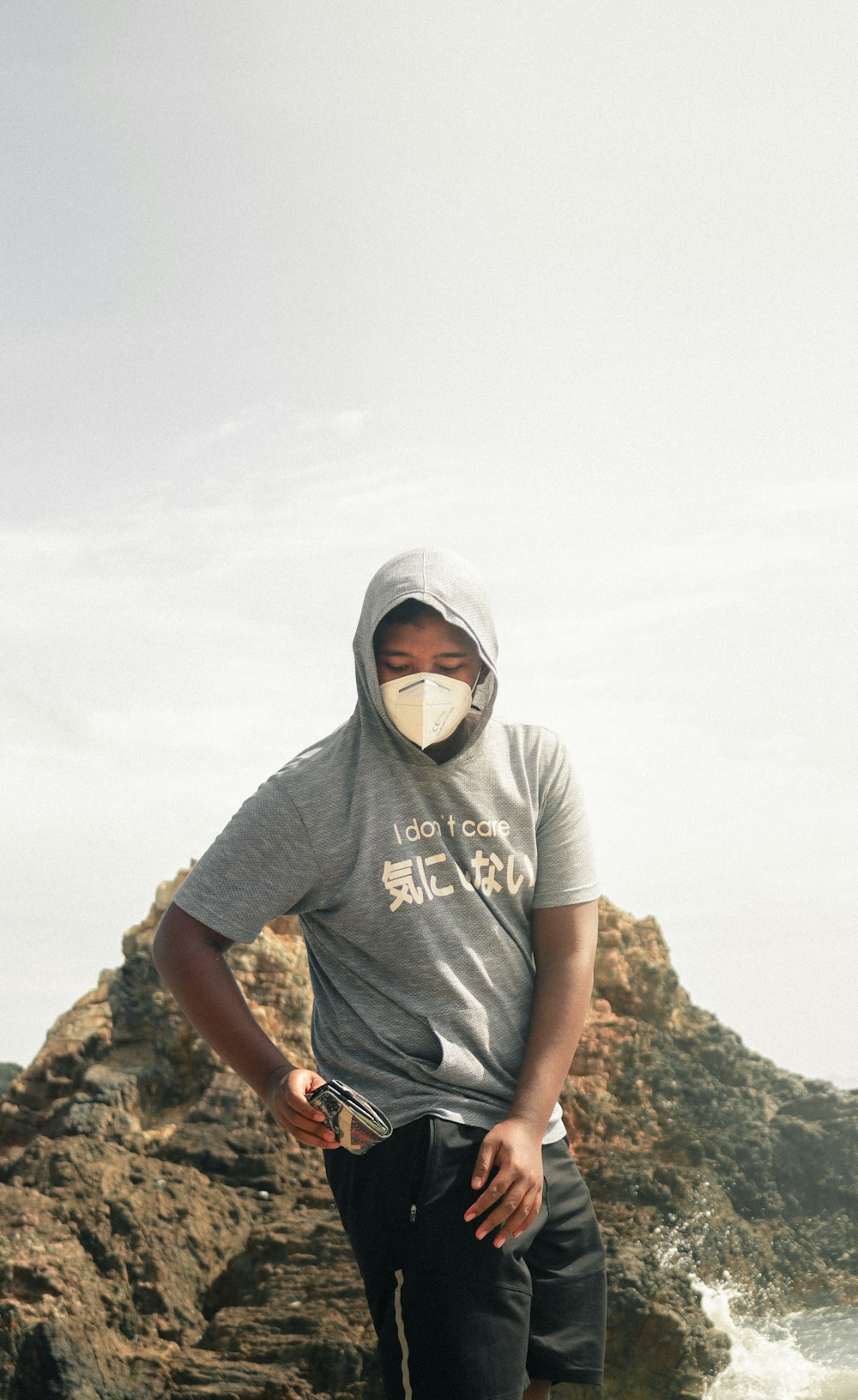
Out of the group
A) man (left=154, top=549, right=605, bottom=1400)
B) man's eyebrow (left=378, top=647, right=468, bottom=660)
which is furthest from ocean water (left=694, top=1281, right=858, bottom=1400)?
man's eyebrow (left=378, top=647, right=468, bottom=660)

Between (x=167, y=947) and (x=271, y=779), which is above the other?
(x=271, y=779)

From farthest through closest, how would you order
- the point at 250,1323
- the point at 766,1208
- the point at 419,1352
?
1. the point at 766,1208
2. the point at 250,1323
3. the point at 419,1352

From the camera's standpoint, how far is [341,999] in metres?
2.48

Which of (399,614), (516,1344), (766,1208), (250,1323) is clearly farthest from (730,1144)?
(399,614)

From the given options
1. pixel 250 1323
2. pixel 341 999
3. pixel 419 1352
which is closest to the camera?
pixel 419 1352

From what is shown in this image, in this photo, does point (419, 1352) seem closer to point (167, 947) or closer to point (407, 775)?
point (167, 947)

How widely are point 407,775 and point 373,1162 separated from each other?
2.42 ft

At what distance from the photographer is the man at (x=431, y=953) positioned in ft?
7.36

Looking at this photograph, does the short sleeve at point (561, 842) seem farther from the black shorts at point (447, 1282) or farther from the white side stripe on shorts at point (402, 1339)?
the white side stripe on shorts at point (402, 1339)

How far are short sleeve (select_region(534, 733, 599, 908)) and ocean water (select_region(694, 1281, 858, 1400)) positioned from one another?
102 inches

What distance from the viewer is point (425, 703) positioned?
2451mm

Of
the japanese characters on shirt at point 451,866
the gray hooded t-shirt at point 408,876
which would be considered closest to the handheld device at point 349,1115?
the gray hooded t-shirt at point 408,876

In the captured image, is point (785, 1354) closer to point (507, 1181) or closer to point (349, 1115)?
point (507, 1181)

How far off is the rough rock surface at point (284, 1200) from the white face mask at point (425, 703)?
264cm
